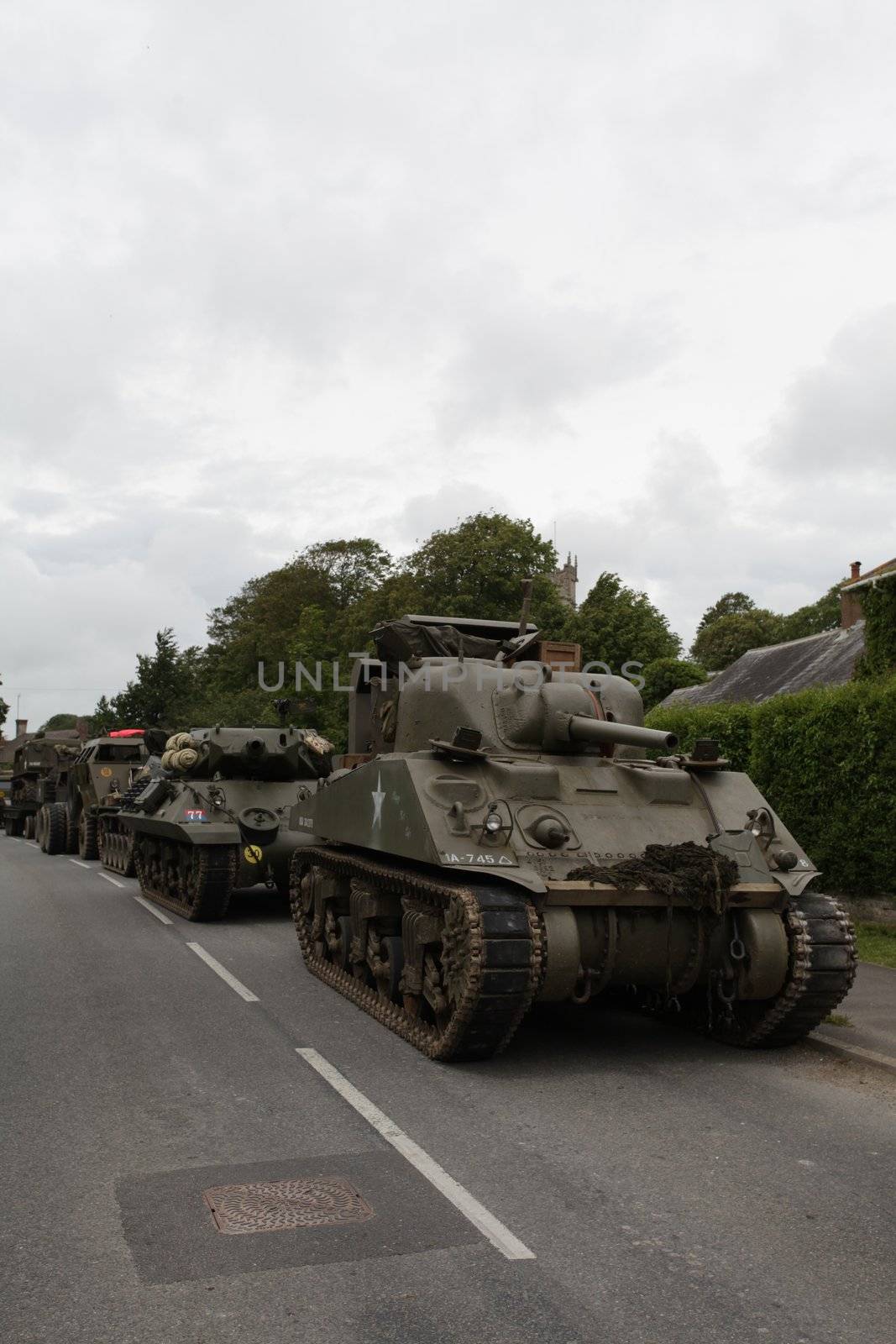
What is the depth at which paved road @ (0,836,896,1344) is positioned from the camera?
12.6ft

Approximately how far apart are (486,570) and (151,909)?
78.4 ft

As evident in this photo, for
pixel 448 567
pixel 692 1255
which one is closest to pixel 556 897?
pixel 692 1255

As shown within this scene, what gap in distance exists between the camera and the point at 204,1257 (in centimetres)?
421

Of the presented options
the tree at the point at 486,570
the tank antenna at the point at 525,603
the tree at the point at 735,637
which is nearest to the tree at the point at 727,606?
the tree at the point at 735,637

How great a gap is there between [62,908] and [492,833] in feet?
30.6

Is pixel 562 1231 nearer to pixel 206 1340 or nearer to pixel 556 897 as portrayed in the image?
pixel 206 1340

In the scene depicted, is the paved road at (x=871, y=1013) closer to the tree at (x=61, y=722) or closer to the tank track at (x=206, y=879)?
the tank track at (x=206, y=879)

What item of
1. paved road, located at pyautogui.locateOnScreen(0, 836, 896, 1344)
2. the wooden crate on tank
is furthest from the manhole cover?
the wooden crate on tank

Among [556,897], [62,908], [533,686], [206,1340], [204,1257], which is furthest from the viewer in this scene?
[62,908]

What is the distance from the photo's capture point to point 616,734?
813 centimetres

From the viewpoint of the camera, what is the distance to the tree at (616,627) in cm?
3772

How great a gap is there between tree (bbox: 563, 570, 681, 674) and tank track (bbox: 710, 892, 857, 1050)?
96.9 feet

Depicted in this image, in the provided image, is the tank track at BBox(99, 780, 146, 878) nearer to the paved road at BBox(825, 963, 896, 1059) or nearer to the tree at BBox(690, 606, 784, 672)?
the paved road at BBox(825, 963, 896, 1059)

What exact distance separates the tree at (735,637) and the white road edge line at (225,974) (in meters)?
49.1
